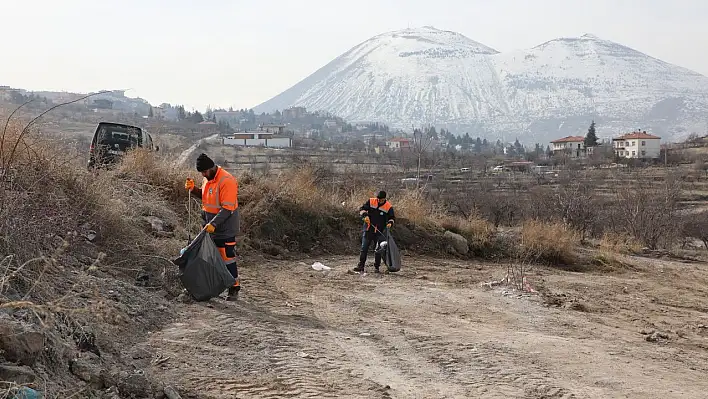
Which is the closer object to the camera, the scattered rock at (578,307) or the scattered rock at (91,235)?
the scattered rock at (91,235)

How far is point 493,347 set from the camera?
22.7 ft

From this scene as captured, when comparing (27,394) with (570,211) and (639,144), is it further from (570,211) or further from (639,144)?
(639,144)

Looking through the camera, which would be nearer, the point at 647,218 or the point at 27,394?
the point at 27,394

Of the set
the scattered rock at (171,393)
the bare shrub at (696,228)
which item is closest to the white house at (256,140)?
the bare shrub at (696,228)

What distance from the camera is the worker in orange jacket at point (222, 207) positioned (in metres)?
8.16

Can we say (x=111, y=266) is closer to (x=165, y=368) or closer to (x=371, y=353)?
(x=165, y=368)

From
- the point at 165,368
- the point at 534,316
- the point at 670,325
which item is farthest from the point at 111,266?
the point at 670,325

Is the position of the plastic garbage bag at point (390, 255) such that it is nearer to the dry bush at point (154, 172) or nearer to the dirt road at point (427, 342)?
the dirt road at point (427, 342)

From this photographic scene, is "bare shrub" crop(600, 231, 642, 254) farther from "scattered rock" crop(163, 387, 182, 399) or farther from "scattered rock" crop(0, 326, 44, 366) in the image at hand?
"scattered rock" crop(0, 326, 44, 366)

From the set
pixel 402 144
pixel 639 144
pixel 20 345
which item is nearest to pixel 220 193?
pixel 20 345

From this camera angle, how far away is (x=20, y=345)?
441 centimetres

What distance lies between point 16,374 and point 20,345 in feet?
0.99

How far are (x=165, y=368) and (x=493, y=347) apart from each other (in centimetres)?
329

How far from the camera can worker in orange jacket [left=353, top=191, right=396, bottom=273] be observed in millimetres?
11664
